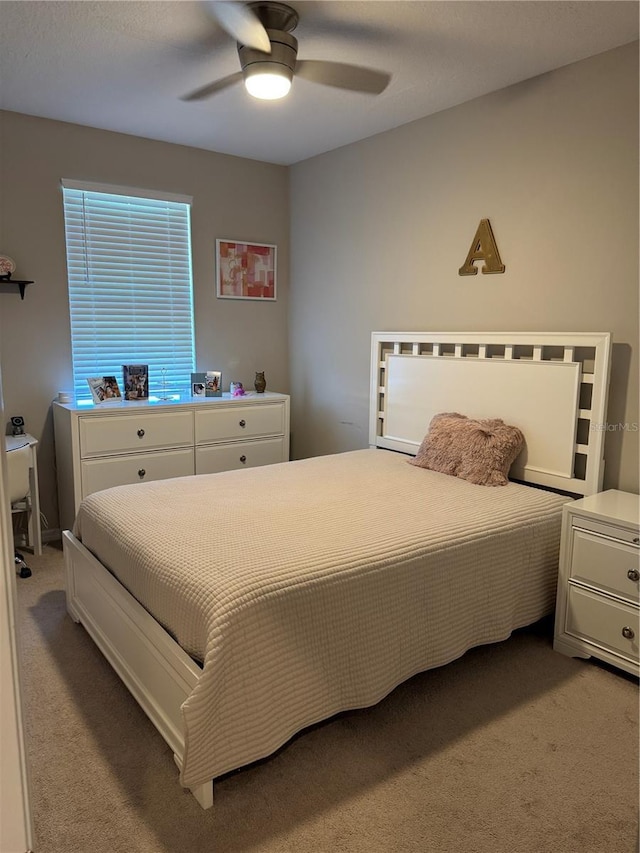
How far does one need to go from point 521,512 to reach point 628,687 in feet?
2.47

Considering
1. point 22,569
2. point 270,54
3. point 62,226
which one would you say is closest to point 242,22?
point 270,54

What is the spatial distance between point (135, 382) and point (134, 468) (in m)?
0.59

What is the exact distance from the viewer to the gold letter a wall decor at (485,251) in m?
3.11

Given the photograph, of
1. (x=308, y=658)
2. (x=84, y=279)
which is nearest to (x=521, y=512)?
(x=308, y=658)

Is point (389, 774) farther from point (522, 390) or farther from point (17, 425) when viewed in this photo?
point (17, 425)

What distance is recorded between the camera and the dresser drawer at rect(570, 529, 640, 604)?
221 cm

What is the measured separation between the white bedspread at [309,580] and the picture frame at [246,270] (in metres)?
1.98

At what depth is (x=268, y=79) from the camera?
7.84 feet

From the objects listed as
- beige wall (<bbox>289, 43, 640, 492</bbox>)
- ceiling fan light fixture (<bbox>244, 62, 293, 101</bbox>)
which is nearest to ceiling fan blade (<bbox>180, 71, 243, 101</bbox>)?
ceiling fan light fixture (<bbox>244, 62, 293, 101</bbox>)

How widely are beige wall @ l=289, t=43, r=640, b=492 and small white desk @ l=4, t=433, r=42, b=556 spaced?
197 cm

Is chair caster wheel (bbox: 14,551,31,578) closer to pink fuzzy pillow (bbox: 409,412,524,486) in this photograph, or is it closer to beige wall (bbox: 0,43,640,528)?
beige wall (bbox: 0,43,640,528)

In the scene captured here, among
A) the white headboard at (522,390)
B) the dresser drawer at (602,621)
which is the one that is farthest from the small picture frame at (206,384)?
the dresser drawer at (602,621)

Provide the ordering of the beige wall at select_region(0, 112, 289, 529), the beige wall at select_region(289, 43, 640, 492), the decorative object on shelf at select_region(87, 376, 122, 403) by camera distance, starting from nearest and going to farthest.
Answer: the beige wall at select_region(289, 43, 640, 492)
the beige wall at select_region(0, 112, 289, 529)
the decorative object on shelf at select_region(87, 376, 122, 403)

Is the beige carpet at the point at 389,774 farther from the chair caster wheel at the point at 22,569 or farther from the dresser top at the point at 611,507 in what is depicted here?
the chair caster wheel at the point at 22,569
